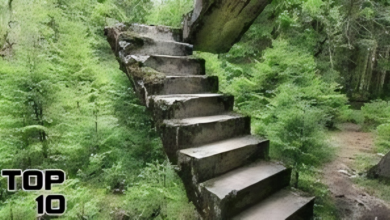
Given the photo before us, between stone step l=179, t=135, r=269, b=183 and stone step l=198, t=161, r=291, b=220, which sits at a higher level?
stone step l=179, t=135, r=269, b=183

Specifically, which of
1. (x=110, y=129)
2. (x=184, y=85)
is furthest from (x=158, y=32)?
(x=110, y=129)

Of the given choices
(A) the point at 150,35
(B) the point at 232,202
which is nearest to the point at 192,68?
(A) the point at 150,35

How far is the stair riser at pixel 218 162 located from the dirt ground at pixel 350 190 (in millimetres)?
1504

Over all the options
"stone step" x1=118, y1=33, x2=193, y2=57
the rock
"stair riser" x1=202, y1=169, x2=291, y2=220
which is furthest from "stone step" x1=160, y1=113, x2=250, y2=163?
the rock

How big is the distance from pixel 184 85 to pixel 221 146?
3.44ft

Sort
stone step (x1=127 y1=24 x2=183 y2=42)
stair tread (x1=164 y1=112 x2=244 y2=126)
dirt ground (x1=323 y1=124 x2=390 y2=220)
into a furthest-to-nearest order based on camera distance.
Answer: stone step (x1=127 y1=24 x2=183 y2=42)
dirt ground (x1=323 y1=124 x2=390 y2=220)
stair tread (x1=164 y1=112 x2=244 y2=126)

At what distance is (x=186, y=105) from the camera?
3064 millimetres

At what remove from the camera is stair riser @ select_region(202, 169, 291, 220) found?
7.55 feet

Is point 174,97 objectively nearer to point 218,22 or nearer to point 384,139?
point 218,22

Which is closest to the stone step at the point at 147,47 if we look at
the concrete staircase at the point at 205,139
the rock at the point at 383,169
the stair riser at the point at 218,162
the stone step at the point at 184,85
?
the concrete staircase at the point at 205,139

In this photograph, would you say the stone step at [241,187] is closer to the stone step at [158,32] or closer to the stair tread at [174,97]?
the stair tread at [174,97]

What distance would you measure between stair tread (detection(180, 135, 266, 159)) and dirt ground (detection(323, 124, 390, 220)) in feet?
5.18

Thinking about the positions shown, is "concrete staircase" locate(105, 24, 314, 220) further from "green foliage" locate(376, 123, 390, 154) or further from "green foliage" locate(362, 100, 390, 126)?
"green foliage" locate(362, 100, 390, 126)

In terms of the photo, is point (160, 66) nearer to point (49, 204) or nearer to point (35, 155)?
point (49, 204)
